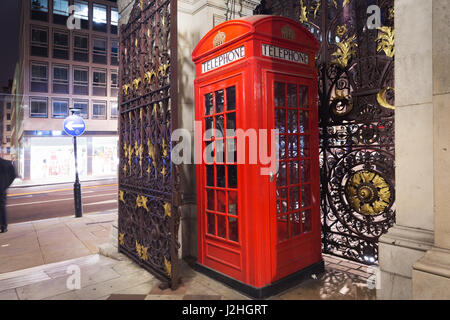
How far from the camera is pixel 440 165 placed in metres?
2.37

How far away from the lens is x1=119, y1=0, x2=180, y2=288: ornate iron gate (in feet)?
12.2

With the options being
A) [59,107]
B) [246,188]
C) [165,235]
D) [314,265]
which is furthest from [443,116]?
[59,107]

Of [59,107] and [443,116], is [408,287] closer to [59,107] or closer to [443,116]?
[443,116]

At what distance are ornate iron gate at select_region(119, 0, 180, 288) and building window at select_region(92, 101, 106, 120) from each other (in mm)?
28347

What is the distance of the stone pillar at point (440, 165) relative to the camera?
2311mm

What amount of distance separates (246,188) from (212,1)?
3.20 meters

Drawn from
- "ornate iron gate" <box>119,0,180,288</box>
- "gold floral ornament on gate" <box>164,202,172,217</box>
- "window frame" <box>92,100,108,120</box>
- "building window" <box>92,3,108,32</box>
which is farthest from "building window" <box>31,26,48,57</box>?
"gold floral ornament on gate" <box>164,202,172,217</box>

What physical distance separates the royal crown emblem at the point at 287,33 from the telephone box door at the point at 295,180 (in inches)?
20.3

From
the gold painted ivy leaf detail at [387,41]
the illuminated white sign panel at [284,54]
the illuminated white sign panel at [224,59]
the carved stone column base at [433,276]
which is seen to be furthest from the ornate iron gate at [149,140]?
the gold painted ivy leaf detail at [387,41]

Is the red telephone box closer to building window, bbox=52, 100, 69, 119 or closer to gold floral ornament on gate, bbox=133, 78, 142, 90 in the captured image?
gold floral ornament on gate, bbox=133, 78, 142, 90

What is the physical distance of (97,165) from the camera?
102 feet

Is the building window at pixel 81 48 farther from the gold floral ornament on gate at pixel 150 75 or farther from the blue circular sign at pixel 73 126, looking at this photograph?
the gold floral ornament on gate at pixel 150 75

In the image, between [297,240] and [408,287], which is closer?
[408,287]

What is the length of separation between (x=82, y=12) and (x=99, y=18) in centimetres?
171
